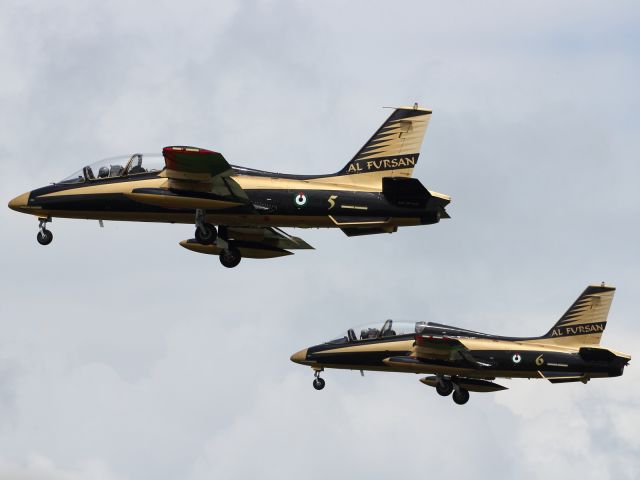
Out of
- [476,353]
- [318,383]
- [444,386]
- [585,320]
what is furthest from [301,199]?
[585,320]

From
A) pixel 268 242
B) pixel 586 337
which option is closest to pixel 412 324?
pixel 586 337

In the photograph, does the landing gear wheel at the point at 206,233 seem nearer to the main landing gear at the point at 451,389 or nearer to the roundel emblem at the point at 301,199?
the roundel emblem at the point at 301,199

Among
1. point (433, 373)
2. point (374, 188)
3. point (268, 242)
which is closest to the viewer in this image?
point (374, 188)

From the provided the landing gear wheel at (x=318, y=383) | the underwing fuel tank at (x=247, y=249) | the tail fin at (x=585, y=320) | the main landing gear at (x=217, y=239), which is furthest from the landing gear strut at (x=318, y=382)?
the main landing gear at (x=217, y=239)

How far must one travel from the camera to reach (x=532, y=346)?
6316cm

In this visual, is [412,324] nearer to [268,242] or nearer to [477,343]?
[477,343]

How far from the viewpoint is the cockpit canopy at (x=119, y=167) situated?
48.7 metres

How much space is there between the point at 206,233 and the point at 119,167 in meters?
3.63

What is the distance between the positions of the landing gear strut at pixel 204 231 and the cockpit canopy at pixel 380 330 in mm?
17127

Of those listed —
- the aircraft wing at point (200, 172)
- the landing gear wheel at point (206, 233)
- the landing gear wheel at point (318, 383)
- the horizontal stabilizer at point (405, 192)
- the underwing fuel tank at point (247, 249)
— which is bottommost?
the landing gear wheel at point (318, 383)

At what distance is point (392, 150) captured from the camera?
48.0m

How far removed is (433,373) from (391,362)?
6.06 ft

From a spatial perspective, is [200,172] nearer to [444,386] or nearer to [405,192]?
[405,192]

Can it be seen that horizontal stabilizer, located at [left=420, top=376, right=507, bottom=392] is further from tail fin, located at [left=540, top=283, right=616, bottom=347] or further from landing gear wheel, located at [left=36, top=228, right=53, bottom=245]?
landing gear wheel, located at [left=36, top=228, right=53, bottom=245]
